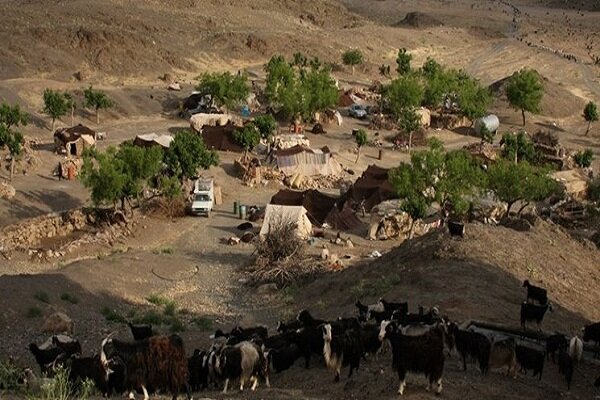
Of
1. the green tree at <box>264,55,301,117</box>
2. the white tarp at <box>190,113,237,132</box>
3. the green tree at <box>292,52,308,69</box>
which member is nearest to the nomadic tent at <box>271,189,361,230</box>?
the white tarp at <box>190,113,237,132</box>

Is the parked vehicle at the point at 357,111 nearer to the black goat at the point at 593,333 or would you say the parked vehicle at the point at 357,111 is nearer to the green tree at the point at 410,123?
the green tree at the point at 410,123

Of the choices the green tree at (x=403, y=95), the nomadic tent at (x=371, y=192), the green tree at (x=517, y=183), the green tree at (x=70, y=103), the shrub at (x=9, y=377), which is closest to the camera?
the shrub at (x=9, y=377)

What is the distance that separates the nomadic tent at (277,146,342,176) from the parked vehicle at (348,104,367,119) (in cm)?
1681

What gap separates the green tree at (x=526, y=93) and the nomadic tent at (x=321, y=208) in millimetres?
29057

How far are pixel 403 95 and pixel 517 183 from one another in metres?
26.1

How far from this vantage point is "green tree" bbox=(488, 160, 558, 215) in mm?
35000

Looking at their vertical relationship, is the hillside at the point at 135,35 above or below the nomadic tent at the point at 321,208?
above

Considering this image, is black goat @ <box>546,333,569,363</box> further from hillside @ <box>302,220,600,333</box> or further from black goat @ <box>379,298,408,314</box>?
black goat @ <box>379,298,408,314</box>

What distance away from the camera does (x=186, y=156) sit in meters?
40.2

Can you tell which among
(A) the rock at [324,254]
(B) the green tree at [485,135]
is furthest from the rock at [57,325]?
(B) the green tree at [485,135]

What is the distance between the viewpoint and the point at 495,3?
150875 mm

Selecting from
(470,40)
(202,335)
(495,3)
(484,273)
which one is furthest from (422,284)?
(495,3)

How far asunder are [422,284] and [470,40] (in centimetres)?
9128

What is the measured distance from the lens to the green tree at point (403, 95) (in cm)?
5997
